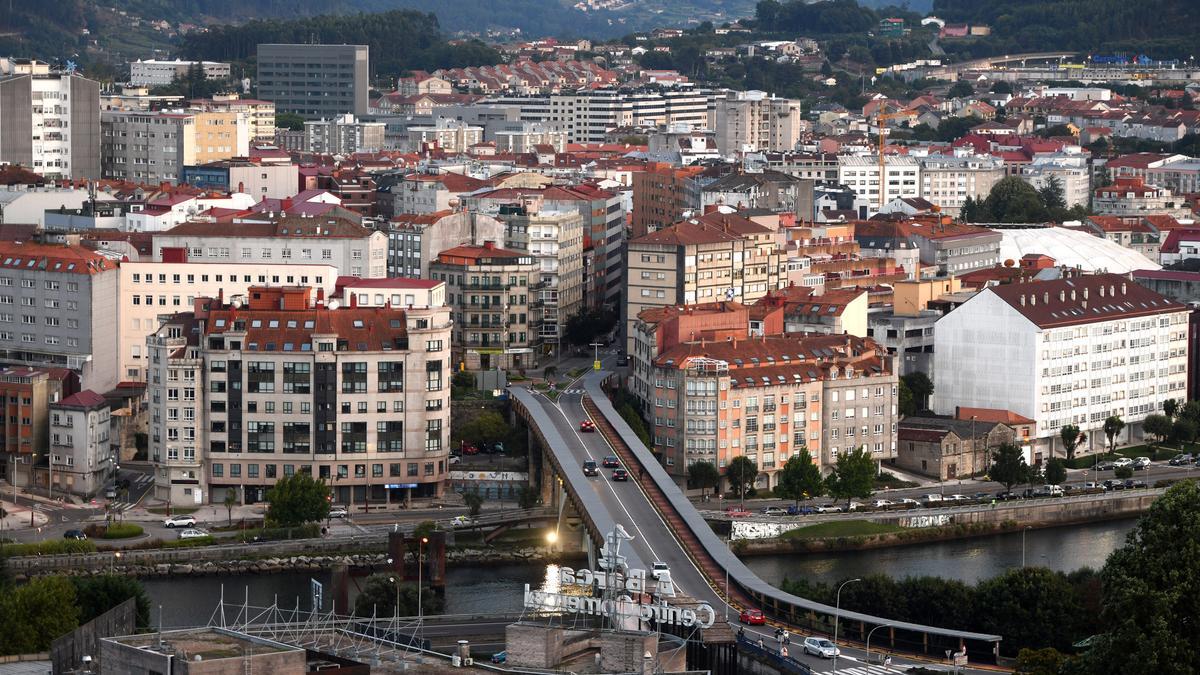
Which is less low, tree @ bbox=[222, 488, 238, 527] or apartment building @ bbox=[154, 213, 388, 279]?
apartment building @ bbox=[154, 213, 388, 279]

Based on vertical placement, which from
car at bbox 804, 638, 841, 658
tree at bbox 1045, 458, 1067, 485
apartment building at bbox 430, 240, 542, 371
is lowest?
car at bbox 804, 638, 841, 658

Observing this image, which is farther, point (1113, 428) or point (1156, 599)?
point (1113, 428)

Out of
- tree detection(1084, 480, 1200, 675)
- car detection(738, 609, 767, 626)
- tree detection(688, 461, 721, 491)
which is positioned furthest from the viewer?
tree detection(688, 461, 721, 491)

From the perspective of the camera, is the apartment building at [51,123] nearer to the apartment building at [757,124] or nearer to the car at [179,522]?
the apartment building at [757,124]

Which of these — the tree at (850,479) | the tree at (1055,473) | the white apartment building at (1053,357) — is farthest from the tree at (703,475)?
the white apartment building at (1053,357)

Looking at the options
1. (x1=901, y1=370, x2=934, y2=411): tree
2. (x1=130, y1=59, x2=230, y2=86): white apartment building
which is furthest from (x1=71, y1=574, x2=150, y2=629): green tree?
(x1=130, y1=59, x2=230, y2=86): white apartment building

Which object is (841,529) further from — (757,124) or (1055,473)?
(757,124)

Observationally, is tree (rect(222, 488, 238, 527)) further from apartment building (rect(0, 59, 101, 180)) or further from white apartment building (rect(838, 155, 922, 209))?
white apartment building (rect(838, 155, 922, 209))

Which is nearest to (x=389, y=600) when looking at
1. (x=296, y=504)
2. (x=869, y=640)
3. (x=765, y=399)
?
(x=296, y=504)

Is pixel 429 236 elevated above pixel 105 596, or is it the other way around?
pixel 429 236
